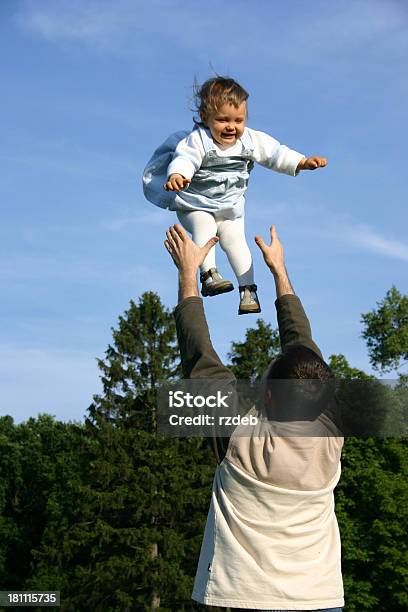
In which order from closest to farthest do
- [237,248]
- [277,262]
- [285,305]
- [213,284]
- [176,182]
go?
1. [285,305]
2. [277,262]
3. [176,182]
4. [213,284]
5. [237,248]

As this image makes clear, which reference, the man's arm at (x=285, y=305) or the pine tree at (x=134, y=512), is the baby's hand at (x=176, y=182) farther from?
the pine tree at (x=134, y=512)

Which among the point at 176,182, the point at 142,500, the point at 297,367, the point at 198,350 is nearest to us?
the point at 297,367

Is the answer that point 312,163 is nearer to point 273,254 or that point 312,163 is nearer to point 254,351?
point 273,254

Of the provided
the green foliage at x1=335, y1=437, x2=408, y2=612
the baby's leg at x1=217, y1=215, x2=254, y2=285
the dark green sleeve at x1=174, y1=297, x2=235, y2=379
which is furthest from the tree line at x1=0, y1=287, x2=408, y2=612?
the dark green sleeve at x1=174, y1=297, x2=235, y2=379

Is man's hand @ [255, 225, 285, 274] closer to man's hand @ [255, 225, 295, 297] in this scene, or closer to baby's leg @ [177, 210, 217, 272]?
man's hand @ [255, 225, 295, 297]

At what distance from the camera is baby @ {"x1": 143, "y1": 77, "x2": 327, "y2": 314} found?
661 cm

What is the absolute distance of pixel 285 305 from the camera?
17.2 ft

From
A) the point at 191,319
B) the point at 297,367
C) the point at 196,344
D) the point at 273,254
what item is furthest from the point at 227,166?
the point at 297,367

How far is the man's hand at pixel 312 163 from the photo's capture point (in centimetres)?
689

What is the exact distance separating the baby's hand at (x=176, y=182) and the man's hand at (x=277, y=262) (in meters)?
0.67

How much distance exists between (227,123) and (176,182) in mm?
727

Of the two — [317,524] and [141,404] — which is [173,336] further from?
[317,524]

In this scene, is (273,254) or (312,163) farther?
(312,163)

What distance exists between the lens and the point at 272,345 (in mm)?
52531
